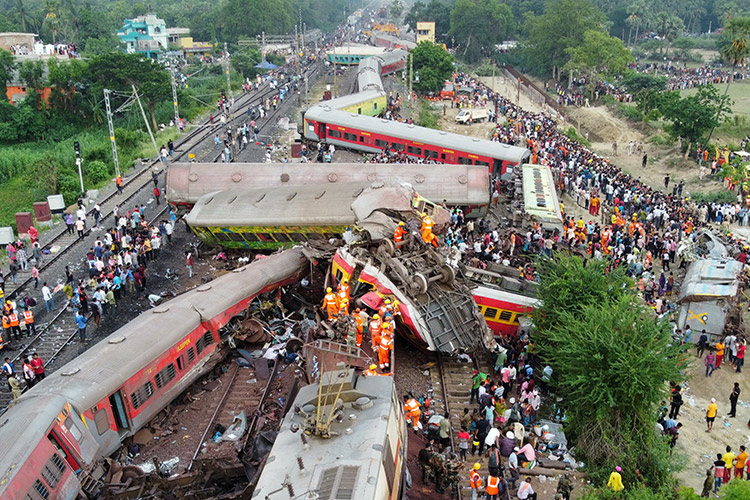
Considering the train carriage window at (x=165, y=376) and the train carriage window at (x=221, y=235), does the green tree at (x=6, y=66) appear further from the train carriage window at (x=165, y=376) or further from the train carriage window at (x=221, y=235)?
the train carriage window at (x=165, y=376)

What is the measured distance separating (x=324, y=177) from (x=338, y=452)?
65.2 feet

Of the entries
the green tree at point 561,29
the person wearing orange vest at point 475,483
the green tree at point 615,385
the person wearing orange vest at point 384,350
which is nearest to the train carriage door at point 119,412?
the person wearing orange vest at point 384,350

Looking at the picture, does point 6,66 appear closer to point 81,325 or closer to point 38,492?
point 81,325

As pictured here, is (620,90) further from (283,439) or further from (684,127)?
(283,439)

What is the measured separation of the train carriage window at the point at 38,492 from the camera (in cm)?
1184

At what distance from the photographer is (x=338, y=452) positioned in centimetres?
1123

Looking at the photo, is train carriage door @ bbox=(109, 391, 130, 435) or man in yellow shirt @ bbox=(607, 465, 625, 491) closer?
man in yellow shirt @ bbox=(607, 465, 625, 491)

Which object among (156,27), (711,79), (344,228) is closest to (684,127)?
(344,228)

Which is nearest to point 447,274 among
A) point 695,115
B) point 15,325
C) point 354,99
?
point 15,325

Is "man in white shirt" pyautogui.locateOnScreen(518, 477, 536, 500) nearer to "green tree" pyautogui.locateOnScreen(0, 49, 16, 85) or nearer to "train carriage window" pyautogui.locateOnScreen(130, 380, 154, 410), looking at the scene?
"train carriage window" pyautogui.locateOnScreen(130, 380, 154, 410)

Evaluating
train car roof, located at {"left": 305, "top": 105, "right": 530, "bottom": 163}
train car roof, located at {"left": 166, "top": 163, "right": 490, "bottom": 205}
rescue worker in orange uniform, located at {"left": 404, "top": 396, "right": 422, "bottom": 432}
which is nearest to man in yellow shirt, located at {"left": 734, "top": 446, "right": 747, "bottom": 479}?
rescue worker in orange uniform, located at {"left": 404, "top": 396, "right": 422, "bottom": 432}

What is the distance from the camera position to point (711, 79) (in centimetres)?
7750

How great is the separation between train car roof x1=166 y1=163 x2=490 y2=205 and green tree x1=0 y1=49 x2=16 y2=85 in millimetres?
47242

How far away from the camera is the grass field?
209ft
